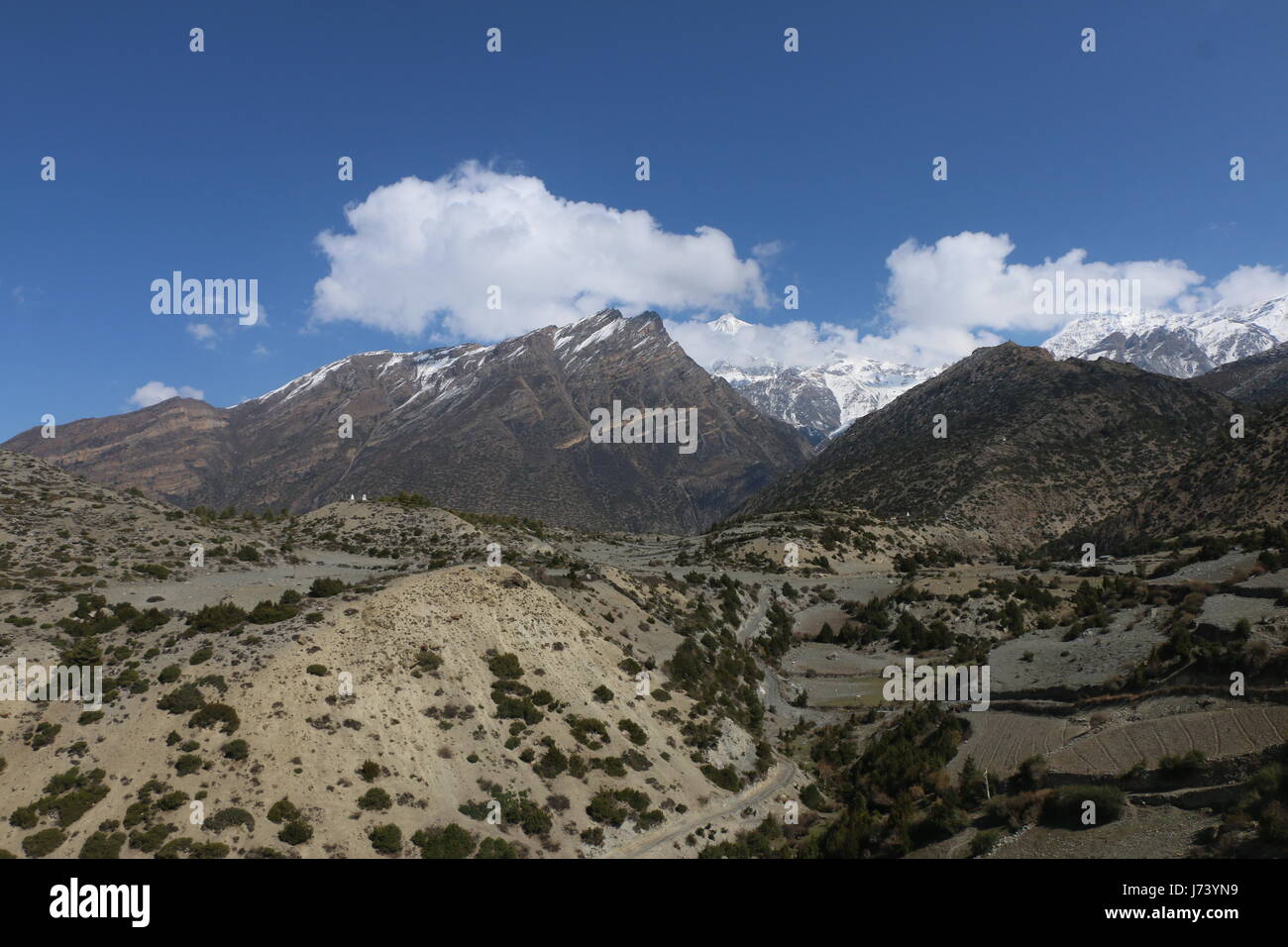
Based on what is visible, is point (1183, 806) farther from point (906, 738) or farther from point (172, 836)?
point (172, 836)

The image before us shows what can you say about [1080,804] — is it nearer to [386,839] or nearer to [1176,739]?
[1176,739]

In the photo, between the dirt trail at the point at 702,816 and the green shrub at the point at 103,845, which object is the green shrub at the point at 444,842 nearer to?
the dirt trail at the point at 702,816

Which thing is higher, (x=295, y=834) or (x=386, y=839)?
(x=295, y=834)

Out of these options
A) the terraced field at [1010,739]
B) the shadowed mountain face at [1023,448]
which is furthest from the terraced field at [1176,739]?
the shadowed mountain face at [1023,448]

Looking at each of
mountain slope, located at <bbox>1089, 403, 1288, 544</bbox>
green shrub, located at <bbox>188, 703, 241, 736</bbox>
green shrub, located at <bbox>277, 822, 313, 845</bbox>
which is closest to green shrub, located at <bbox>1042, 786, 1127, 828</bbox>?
green shrub, located at <bbox>277, 822, 313, 845</bbox>

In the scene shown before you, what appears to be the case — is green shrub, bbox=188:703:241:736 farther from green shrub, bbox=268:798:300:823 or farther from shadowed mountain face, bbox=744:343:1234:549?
shadowed mountain face, bbox=744:343:1234:549

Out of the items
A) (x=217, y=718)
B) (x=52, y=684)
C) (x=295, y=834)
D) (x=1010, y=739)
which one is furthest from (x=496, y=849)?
(x=1010, y=739)
